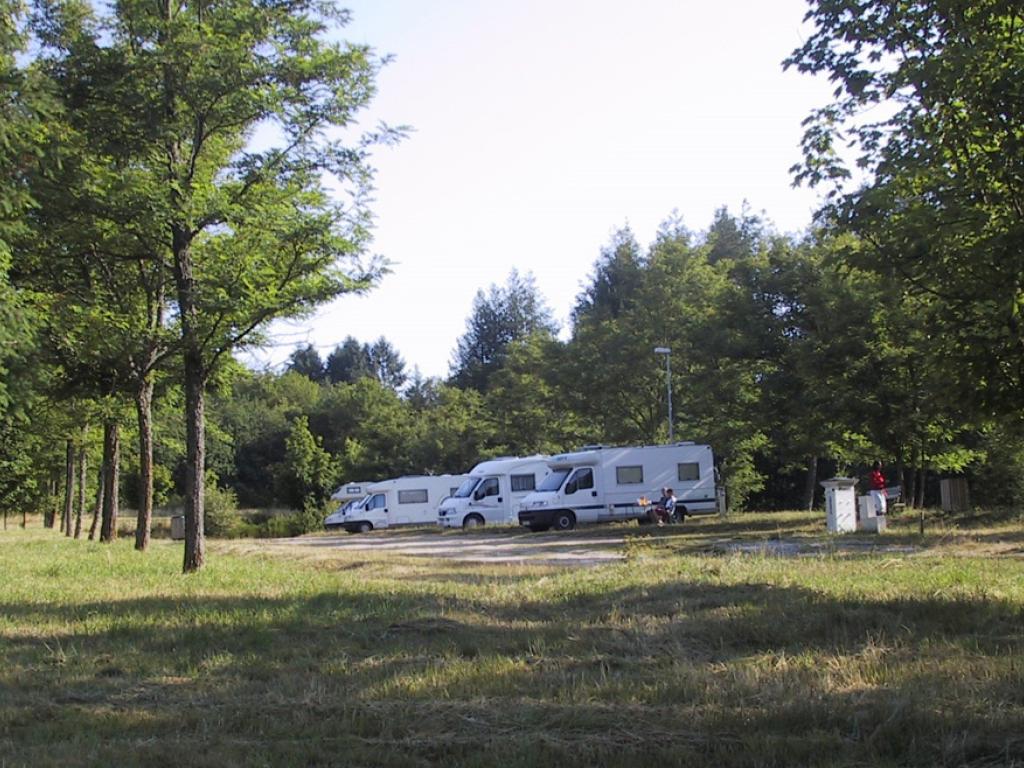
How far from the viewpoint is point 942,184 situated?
9.67 m

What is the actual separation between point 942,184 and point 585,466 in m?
24.1

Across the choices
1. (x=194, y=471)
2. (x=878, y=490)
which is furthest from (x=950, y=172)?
(x=878, y=490)

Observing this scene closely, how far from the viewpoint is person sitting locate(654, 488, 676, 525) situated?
3072 cm

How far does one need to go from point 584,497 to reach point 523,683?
84.9 feet

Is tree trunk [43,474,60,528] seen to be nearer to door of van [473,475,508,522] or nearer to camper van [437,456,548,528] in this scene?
camper van [437,456,548,528]

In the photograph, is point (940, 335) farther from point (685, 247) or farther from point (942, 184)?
point (685, 247)

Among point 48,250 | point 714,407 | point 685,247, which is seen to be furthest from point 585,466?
point 48,250

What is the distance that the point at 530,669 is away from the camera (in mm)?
7547

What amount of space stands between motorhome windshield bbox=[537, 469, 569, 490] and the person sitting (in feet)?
11.9

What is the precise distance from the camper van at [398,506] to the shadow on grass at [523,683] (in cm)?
3428

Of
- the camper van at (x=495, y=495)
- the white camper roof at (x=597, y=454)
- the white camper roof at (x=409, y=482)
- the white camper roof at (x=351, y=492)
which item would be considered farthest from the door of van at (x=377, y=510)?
the white camper roof at (x=597, y=454)

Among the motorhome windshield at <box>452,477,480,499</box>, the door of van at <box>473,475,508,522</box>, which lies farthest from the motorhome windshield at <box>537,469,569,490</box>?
the motorhome windshield at <box>452,477,480,499</box>

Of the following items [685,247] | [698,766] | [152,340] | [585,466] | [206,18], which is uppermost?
[685,247]

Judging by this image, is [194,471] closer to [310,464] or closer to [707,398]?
[707,398]
